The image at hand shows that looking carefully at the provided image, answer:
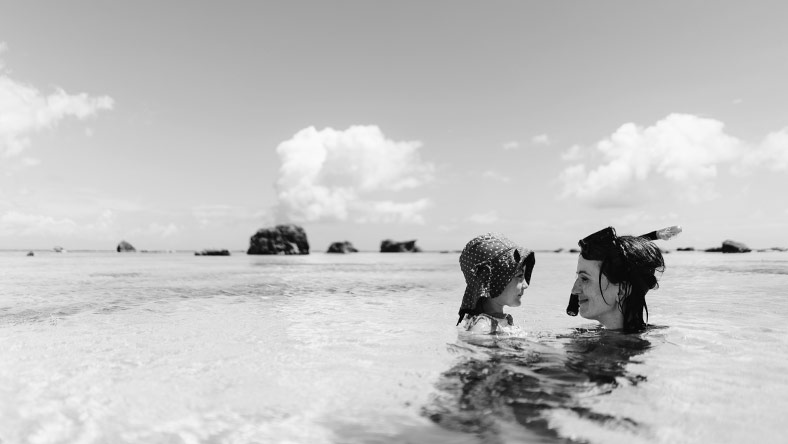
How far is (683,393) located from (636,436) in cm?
134

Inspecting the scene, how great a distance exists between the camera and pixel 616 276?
5961 millimetres

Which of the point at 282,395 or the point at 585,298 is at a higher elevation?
the point at 585,298

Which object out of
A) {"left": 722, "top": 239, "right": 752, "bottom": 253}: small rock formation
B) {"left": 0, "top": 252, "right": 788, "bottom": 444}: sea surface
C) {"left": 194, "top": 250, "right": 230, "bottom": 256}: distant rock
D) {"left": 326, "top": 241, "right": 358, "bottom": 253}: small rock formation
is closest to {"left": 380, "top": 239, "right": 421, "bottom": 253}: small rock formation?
{"left": 326, "top": 241, "right": 358, "bottom": 253}: small rock formation

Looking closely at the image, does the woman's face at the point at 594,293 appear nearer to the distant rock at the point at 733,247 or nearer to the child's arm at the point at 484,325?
the child's arm at the point at 484,325

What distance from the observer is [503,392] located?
405cm

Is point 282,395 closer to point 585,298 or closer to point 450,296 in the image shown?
point 585,298

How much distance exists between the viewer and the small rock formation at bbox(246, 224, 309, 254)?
121 m

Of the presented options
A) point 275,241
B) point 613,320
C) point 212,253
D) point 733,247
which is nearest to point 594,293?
point 613,320

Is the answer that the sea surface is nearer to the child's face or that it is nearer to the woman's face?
the woman's face

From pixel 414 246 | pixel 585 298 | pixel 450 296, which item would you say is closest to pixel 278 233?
pixel 414 246

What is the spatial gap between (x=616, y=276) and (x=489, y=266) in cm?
167

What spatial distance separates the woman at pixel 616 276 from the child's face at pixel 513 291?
0.71m

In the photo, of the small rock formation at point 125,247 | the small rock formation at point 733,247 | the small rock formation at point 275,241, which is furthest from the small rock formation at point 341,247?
the small rock formation at point 733,247

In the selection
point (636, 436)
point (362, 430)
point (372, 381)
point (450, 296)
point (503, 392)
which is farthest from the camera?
point (450, 296)
